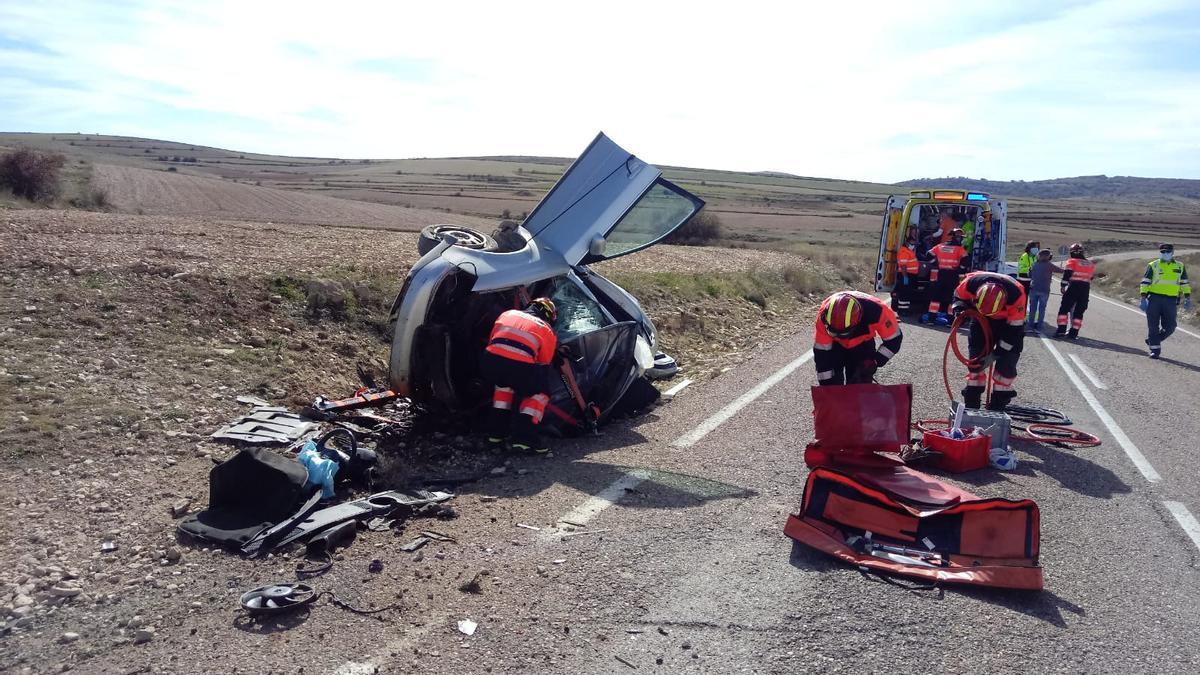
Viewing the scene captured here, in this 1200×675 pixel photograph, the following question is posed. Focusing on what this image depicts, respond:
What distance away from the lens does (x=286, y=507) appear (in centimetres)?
456

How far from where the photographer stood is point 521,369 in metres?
5.96

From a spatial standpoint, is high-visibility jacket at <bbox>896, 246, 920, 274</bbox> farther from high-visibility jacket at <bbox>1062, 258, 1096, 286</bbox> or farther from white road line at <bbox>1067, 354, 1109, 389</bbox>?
white road line at <bbox>1067, 354, 1109, 389</bbox>

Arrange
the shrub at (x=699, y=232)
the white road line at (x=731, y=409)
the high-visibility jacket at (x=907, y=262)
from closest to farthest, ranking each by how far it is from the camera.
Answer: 1. the white road line at (x=731, y=409)
2. the high-visibility jacket at (x=907, y=262)
3. the shrub at (x=699, y=232)

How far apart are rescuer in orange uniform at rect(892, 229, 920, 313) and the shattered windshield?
9.36m

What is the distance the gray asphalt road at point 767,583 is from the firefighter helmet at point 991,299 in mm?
1248

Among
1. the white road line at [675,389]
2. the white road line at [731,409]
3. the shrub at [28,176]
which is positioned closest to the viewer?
the white road line at [731,409]

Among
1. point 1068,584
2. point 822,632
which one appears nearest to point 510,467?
point 822,632

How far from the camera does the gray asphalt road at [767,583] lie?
3.41m

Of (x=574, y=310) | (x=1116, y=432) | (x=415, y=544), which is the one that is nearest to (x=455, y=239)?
(x=574, y=310)

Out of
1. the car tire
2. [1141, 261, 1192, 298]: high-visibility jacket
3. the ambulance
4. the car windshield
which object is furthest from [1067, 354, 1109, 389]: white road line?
the car tire

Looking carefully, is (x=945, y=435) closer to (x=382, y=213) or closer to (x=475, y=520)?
(x=475, y=520)

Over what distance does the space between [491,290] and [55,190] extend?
1996cm

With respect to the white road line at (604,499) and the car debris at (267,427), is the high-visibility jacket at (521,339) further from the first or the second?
the car debris at (267,427)

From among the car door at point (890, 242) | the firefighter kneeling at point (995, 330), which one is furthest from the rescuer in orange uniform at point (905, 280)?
the firefighter kneeling at point (995, 330)
